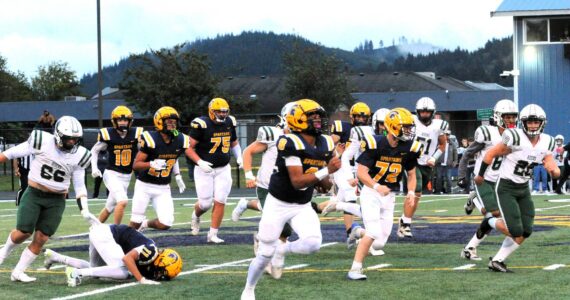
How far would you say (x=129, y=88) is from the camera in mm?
51500

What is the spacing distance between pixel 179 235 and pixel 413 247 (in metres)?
3.89

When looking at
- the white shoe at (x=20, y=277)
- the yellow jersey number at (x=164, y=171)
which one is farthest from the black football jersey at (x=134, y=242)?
the yellow jersey number at (x=164, y=171)

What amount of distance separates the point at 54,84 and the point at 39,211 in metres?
92.2

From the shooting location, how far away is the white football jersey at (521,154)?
1088 cm

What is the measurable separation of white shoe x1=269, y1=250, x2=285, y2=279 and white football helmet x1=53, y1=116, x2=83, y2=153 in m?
2.29

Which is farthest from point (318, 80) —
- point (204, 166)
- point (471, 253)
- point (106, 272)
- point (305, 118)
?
point (305, 118)

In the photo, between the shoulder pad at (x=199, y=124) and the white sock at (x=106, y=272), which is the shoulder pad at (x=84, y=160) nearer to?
the white sock at (x=106, y=272)

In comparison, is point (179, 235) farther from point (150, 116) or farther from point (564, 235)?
point (150, 116)

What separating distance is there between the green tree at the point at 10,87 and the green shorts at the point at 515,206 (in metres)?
77.6

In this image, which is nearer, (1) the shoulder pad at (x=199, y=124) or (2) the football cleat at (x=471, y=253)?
(2) the football cleat at (x=471, y=253)

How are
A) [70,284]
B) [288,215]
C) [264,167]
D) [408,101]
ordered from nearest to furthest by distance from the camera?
[288,215], [70,284], [264,167], [408,101]

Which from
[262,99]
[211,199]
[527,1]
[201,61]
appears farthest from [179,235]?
[262,99]

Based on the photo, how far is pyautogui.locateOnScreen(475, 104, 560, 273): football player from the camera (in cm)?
1089

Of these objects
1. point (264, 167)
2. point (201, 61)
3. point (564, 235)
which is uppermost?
point (201, 61)
